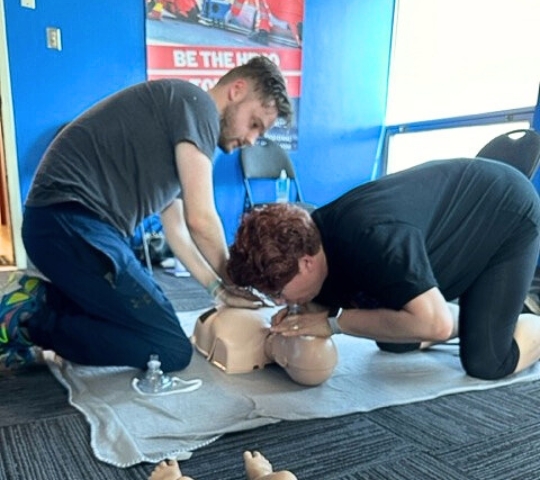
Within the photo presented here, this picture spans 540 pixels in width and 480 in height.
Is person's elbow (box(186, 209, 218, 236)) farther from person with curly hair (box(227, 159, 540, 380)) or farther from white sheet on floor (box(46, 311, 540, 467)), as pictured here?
white sheet on floor (box(46, 311, 540, 467))

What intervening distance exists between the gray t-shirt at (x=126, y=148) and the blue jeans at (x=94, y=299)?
0.05 meters

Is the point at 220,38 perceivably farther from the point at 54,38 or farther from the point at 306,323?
the point at 306,323

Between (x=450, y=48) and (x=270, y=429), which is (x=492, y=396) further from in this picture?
(x=450, y=48)

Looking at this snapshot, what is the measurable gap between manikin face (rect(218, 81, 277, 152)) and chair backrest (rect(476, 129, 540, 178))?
953 mm

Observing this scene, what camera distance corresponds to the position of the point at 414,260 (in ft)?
3.66

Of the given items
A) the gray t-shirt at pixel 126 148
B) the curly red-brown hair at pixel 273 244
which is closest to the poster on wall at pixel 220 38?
the gray t-shirt at pixel 126 148

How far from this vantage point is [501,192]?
1.38 m

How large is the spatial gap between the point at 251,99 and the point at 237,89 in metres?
0.05

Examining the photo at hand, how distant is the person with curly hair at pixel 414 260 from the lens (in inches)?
44.7

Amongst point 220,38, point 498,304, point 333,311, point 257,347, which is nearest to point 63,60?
point 220,38

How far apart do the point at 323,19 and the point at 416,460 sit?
10.6 feet

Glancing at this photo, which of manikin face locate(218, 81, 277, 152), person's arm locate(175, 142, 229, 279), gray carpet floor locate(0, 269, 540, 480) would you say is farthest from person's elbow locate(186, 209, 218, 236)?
gray carpet floor locate(0, 269, 540, 480)

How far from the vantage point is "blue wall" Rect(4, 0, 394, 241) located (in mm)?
2859

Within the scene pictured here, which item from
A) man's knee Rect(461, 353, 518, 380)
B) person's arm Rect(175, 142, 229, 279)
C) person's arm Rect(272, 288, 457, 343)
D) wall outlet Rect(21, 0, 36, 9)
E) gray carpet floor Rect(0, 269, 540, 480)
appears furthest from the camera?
wall outlet Rect(21, 0, 36, 9)
